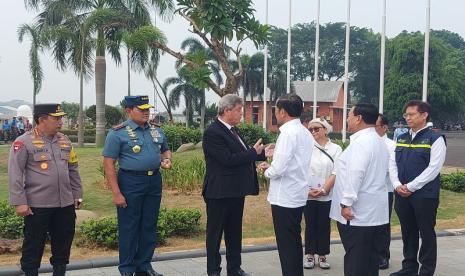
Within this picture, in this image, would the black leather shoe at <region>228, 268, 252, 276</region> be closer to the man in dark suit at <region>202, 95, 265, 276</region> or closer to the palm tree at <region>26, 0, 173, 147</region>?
the man in dark suit at <region>202, 95, 265, 276</region>

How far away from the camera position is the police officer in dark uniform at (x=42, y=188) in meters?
4.53

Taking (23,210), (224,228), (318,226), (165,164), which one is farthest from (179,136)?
(23,210)

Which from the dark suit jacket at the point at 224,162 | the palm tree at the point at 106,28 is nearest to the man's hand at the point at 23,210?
the dark suit jacket at the point at 224,162

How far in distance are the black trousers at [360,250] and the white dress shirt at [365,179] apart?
0.19 feet

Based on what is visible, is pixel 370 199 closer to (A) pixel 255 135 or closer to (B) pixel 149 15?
(A) pixel 255 135

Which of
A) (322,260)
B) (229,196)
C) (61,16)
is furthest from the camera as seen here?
(61,16)

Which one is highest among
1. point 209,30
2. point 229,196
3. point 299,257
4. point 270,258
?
point 209,30

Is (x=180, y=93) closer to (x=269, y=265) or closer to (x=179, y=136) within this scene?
(x=179, y=136)

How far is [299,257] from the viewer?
4.61 m

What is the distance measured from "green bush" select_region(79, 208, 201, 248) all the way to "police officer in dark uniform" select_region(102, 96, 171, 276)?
147cm

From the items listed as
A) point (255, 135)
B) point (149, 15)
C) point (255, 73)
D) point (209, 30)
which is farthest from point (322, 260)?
point (255, 73)

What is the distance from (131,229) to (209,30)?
3.98m

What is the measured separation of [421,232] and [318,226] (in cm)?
102

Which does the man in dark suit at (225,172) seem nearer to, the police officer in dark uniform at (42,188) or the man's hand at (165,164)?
the man's hand at (165,164)
